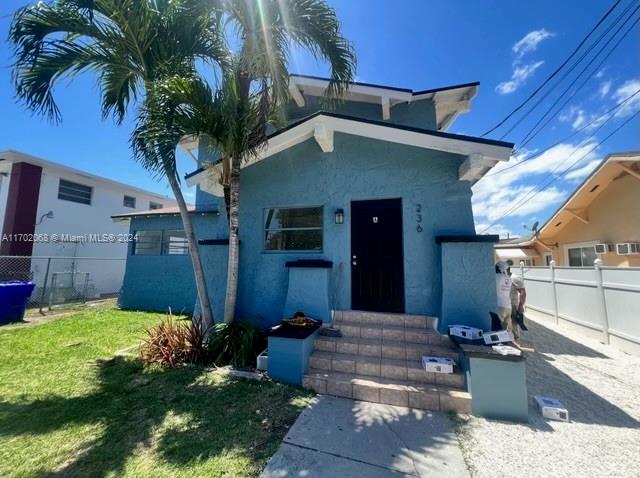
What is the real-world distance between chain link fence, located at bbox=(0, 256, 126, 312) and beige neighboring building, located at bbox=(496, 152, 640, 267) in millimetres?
21413

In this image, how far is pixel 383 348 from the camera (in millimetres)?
4922

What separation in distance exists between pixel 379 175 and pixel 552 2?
7.35 metres

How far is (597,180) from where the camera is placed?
10742 mm

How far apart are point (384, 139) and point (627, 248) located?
36.7 ft

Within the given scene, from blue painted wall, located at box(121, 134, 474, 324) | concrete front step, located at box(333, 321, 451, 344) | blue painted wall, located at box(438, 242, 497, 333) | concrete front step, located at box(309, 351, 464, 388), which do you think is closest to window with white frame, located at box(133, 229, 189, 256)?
blue painted wall, located at box(121, 134, 474, 324)

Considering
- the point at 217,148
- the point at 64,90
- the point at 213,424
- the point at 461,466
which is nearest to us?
the point at 461,466

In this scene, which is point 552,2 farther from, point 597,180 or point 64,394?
point 64,394

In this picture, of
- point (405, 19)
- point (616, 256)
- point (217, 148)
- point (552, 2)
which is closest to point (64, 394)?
point (217, 148)

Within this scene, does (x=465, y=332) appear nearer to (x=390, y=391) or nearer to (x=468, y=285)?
(x=468, y=285)

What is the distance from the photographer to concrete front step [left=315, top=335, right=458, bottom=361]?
4828 millimetres

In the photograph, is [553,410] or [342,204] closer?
[553,410]

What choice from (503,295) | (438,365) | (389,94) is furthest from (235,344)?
(389,94)

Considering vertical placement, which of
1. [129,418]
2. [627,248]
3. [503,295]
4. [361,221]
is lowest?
[129,418]

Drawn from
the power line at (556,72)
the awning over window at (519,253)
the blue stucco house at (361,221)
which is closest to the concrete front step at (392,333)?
the blue stucco house at (361,221)
